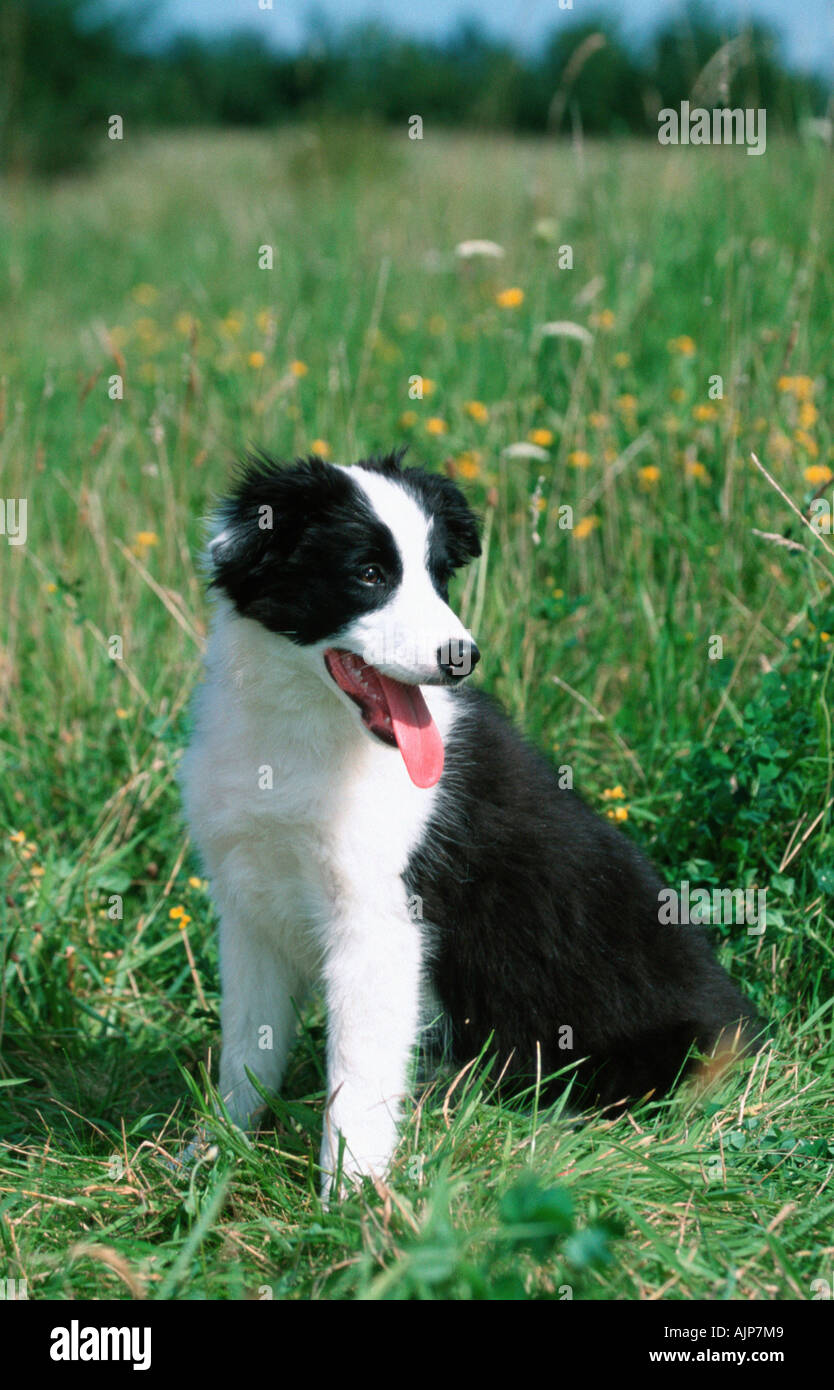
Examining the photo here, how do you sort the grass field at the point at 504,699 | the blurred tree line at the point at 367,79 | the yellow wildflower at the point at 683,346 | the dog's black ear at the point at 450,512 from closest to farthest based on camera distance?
the grass field at the point at 504,699
the dog's black ear at the point at 450,512
the yellow wildflower at the point at 683,346
the blurred tree line at the point at 367,79

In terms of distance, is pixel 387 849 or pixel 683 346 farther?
pixel 683 346

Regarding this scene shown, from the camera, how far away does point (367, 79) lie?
747 centimetres

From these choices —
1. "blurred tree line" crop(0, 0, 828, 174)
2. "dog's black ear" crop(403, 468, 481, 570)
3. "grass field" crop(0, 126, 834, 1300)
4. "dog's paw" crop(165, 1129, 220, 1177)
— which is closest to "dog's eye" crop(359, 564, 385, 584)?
"dog's black ear" crop(403, 468, 481, 570)

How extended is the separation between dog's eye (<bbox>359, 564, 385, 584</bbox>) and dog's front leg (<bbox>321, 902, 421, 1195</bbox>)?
626 millimetres

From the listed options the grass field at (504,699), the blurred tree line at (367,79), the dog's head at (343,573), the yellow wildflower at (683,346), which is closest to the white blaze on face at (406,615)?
the dog's head at (343,573)

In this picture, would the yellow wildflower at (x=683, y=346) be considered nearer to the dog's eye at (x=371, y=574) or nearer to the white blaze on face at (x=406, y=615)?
the white blaze on face at (x=406, y=615)

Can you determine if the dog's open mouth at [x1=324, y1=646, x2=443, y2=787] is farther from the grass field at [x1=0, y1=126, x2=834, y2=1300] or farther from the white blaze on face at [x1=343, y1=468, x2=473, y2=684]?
the grass field at [x1=0, y1=126, x2=834, y2=1300]

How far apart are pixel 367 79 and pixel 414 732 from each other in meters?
6.30

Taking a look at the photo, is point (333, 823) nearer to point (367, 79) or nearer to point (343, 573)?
point (343, 573)

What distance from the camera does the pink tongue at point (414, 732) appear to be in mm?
2363

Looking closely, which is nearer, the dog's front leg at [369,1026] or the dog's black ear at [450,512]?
the dog's front leg at [369,1026]

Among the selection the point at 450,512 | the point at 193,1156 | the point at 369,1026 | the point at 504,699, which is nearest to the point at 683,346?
the point at 504,699
